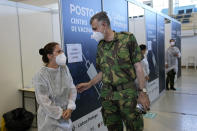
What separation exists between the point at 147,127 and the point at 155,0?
1034 cm

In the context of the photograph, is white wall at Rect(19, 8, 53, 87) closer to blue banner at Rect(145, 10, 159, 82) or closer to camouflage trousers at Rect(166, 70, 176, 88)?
blue banner at Rect(145, 10, 159, 82)

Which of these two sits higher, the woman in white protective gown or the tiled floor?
the woman in white protective gown

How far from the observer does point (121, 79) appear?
1.79 metres

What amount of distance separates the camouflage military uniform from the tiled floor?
5.81ft

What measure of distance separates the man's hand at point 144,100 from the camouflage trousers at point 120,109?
5 centimetres

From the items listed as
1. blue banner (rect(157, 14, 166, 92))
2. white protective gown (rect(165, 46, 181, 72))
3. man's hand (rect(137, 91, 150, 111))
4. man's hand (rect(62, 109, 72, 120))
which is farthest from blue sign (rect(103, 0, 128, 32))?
white protective gown (rect(165, 46, 181, 72))

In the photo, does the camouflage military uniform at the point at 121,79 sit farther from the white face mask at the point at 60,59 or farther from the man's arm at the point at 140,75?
the white face mask at the point at 60,59

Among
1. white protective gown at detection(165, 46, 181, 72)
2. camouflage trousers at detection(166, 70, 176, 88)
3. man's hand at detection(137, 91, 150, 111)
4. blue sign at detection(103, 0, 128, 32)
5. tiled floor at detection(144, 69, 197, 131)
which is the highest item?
blue sign at detection(103, 0, 128, 32)

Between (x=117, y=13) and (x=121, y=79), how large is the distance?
177cm

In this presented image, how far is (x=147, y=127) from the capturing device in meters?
3.47

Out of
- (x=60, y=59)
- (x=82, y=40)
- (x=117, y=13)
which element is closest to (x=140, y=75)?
(x=60, y=59)

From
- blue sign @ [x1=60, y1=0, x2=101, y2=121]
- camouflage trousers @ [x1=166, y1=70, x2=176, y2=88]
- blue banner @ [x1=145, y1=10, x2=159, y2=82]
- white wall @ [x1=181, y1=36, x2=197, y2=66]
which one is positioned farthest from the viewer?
white wall @ [x1=181, y1=36, x2=197, y2=66]

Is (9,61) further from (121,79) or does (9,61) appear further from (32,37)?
(121,79)

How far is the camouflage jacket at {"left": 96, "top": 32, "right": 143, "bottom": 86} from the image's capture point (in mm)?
1797
